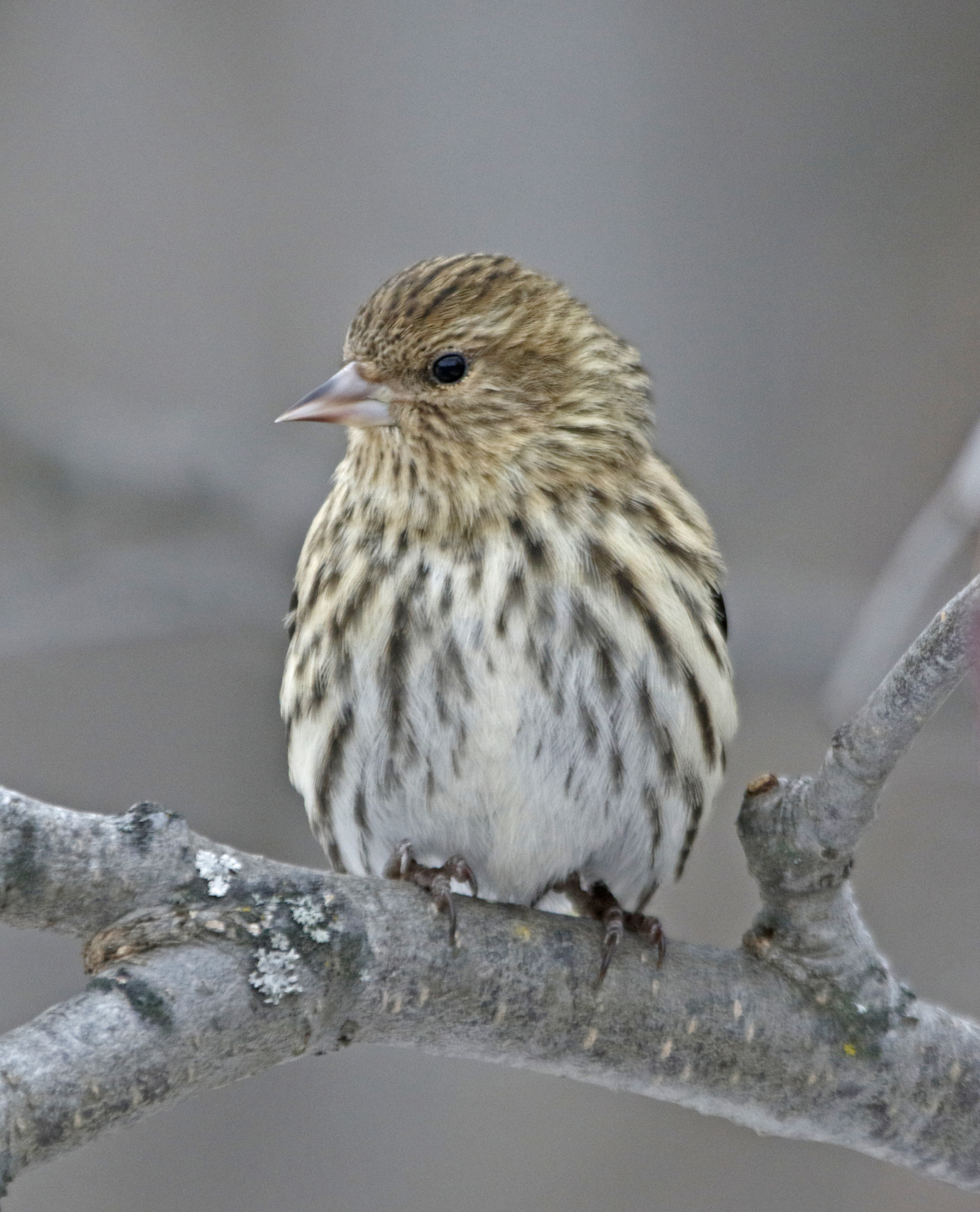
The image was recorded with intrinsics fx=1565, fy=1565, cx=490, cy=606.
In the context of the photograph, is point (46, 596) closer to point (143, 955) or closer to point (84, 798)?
point (84, 798)

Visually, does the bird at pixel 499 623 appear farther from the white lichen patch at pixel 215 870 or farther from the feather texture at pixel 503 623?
the white lichen patch at pixel 215 870

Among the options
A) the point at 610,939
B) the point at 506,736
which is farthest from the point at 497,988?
the point at 506,736

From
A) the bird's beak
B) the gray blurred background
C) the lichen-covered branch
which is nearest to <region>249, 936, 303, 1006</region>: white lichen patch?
the lichen-covered branch

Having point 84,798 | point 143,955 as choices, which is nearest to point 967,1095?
point 143,955

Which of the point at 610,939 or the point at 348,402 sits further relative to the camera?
the point at 348,402

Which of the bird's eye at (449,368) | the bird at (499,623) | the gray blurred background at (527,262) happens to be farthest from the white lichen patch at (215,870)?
the gray blurred background at (527,262)

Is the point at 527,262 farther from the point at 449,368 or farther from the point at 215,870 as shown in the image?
the point at 215,870
